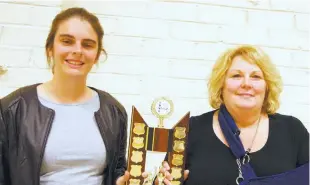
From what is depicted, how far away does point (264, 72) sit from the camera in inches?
46.2

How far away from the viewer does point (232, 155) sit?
1135mm

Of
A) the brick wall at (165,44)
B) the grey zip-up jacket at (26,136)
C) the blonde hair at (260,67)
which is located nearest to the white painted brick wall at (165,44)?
the brick wall at (165,44)

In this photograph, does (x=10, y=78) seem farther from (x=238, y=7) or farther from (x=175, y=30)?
(x=238, y=7)

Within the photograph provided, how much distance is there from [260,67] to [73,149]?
0.61 m

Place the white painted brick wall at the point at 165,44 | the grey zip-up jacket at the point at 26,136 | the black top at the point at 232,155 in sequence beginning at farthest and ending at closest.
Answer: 1. the white painted brick wall at the point at 165,44
2. the black top at the point at 232,155
3. the grey zip-up jacket at the point at 26,136

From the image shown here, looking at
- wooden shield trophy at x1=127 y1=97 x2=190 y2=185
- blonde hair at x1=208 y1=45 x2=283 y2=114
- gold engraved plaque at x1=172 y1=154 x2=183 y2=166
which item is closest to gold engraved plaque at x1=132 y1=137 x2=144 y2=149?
wooden shield trophy at x1=127 y1=97 x2=190 y2=185

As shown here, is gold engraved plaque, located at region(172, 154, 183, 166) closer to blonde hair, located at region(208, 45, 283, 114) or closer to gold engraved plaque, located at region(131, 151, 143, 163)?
gold engraved plaque, located at region(131, 151, 143, 163)

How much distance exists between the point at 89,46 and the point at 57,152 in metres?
0.31

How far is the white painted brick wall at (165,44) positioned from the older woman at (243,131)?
24cm

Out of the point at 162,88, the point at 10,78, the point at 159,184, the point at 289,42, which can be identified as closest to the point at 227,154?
the point at 159,184

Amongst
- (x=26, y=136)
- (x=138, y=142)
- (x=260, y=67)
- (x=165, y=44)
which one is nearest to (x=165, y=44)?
(x=165, y=44)

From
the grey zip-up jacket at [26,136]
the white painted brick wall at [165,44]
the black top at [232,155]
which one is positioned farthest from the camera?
the white painted brick wall at [165,44]

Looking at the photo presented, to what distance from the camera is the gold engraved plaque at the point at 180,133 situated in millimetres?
1063

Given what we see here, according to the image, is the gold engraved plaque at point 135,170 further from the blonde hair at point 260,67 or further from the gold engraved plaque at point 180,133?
the blonde hair at point 260,67
